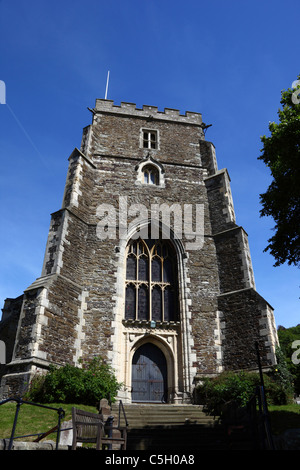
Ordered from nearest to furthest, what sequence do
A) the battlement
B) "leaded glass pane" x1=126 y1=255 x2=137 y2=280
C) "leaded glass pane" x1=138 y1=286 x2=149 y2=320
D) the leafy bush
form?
the leafy bush
"leaded glass pane" x1=138 y1=286 x2=149 y2=320
"leaded glass pane" x1=126 y1=255 x2=137 y2=280
the battlement

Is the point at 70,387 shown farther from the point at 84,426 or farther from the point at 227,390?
the point at 227,390

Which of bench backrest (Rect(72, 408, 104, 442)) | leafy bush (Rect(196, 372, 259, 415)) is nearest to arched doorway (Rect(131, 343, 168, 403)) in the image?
leafy bush (Rect(196, 372, 259, 415))

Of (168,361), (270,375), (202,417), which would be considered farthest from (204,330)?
(202,417)

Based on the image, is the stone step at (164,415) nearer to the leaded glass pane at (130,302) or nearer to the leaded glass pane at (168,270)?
the leaded glass pane at (130,302)

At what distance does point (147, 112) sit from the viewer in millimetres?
20391

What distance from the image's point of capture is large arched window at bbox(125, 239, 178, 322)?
14000mm

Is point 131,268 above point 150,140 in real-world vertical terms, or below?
below

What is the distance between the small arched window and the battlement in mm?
4205

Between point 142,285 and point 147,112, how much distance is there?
10.9m

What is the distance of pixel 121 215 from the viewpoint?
50.2 feet

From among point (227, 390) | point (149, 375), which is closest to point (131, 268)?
point (149, 375)

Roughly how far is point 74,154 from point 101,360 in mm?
9173

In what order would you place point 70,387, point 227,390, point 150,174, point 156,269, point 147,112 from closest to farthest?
point 70,387 → point 227,390 → point 156,269 → point 150,174 → point 147,112

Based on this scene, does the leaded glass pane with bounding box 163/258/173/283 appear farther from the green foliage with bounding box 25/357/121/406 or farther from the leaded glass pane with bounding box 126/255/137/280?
the green foliage with bounding box 25/357/121/406
